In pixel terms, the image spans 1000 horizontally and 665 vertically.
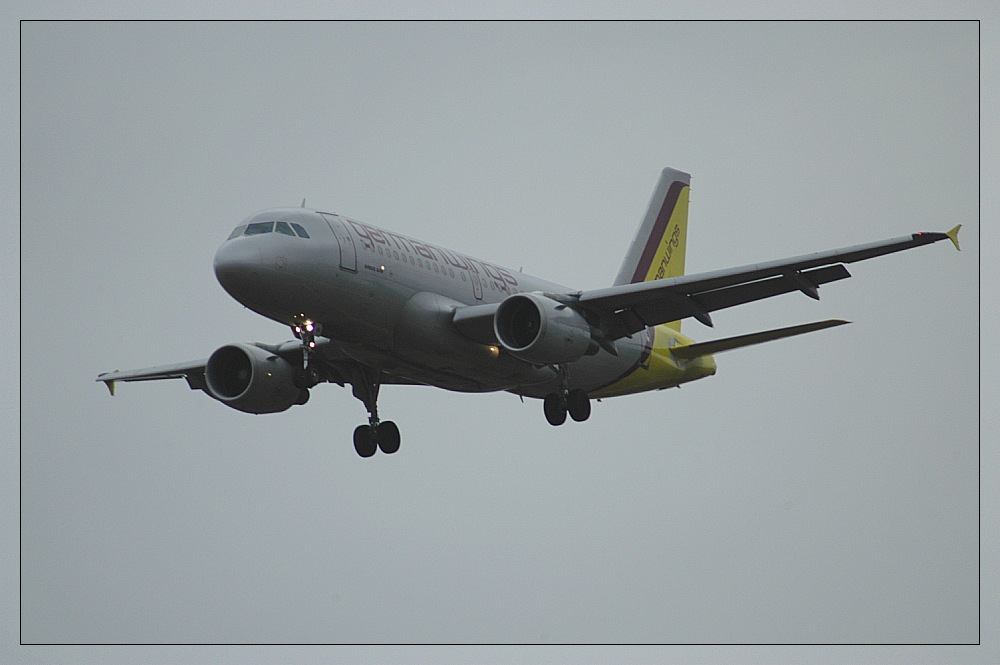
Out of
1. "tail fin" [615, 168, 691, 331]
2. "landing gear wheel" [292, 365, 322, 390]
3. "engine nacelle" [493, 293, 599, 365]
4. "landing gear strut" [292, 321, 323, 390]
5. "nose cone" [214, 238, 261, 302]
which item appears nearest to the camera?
"nose cone" [214, 238, 261, 302]

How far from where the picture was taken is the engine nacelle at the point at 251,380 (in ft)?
50.9

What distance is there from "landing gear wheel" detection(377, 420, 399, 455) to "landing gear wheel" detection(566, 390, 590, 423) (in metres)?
2.14

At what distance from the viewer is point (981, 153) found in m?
13.7

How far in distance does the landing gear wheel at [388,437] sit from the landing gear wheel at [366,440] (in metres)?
0.07

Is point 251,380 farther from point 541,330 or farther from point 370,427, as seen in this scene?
point 541,330

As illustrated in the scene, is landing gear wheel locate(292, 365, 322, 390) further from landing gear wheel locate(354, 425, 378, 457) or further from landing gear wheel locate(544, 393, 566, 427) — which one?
landing gear wheel locate(544, 393, 566, 427)

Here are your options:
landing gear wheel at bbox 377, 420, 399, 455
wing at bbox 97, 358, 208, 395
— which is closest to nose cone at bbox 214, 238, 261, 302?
landing gear wheel at bbox 377, 420, 399, 455

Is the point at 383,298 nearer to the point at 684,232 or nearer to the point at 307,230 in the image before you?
the point at 307,230

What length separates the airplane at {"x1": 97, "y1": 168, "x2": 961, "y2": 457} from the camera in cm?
1344

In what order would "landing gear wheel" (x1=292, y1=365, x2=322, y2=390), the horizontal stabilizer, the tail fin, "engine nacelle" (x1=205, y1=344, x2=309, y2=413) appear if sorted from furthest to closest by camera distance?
the tail fin < "engine nacelle" (x1=205, y1=344, x2=309, y2=413) < "landing gear wheel" (x1=292, y1=365, x2=322, y2=390) < the horizontal stabilizer

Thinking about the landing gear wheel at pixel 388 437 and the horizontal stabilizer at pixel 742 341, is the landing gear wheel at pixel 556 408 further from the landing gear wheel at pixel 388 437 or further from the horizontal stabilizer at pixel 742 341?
the horizontal stabilizer at pixel 742 341

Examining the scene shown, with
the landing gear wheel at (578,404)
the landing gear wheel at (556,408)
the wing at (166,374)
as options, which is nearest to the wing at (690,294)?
the landing gear wheel at (578,404)

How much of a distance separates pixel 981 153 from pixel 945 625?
15.4ft

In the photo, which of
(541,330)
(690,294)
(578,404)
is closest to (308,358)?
(541,330)
